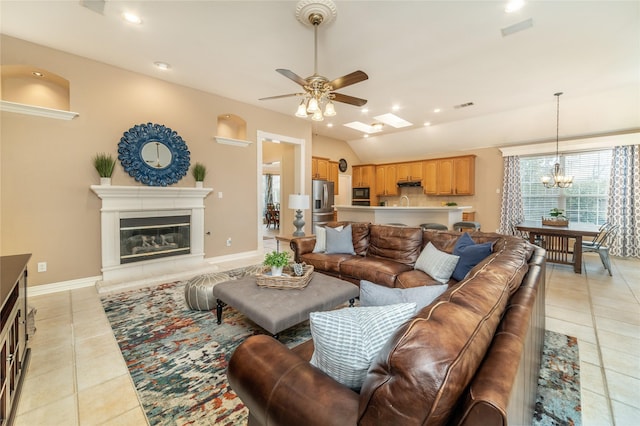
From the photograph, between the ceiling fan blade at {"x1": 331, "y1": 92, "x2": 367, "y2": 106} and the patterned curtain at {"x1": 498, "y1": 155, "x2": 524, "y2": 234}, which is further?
the patterned curtain at {"x1": 498, "y1": 155, "x2": 524, "y2": 234}

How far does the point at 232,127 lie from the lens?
536 cm

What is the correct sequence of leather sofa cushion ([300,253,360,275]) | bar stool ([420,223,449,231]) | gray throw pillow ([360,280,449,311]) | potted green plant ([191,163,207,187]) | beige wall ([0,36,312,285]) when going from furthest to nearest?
bar stool ([420,223,449,231]) < potted green plant ([191,163,207,187]) < leather sofa cushion ([300,253,360,275]) < beige wall ([0,36,312,285]) < gray throw pillow ([360,280,449,311])

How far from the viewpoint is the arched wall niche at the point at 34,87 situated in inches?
132

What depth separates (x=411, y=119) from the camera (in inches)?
247

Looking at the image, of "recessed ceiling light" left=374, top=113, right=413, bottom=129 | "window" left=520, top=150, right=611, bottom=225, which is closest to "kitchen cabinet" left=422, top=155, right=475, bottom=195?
"window" left=520, top=150, right=611, bottom=225

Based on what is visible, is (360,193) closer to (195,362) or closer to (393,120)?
(393,120)

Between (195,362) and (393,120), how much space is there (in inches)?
241

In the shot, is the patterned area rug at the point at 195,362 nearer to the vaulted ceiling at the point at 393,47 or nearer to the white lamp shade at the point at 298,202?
the white lamp shade at the point at 298,202

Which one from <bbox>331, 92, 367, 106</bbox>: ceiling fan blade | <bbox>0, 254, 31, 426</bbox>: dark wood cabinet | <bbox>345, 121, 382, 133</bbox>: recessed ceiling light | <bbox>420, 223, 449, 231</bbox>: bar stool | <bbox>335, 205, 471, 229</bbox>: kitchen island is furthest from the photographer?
<bbox>345, 121, 382, 133</bbox>: recessed ceiling light

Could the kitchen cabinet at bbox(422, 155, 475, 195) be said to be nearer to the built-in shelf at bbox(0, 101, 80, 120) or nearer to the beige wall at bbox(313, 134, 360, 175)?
the beige wall at bbox(313, 134, 360, 175)

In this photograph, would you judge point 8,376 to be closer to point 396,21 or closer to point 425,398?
point 425,398

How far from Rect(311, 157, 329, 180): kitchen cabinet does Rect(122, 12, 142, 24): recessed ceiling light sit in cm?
481

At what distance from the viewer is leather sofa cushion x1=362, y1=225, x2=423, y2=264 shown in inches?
128

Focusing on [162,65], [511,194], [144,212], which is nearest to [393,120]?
[511,194]
